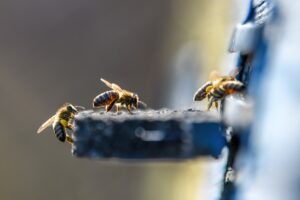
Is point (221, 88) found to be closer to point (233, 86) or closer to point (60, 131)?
point (233, 86)

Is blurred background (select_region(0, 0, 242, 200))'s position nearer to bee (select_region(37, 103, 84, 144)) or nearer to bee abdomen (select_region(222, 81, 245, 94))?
bee (select_region(37, 103, 84, 144))

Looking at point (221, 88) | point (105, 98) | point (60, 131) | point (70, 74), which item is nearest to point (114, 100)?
point (105, 98)

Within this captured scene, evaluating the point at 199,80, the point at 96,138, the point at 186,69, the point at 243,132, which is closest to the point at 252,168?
the point at 243,132

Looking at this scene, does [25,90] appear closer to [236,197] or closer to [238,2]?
[238,2]

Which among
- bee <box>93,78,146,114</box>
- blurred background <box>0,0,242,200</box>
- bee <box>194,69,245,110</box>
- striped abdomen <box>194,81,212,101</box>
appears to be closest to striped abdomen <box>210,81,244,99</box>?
bee <box>194,69,245,110</box>

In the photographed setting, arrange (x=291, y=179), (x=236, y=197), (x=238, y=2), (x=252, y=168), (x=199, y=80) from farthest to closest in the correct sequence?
(x=199, y=80) < (x=238, y=2) < (x=236, y=197) < (x=252, y=168) < (x=291, y=179)
